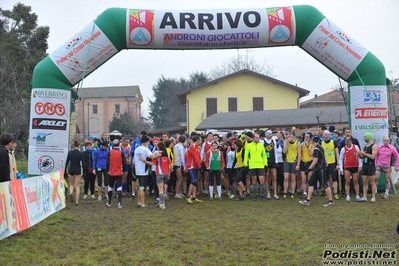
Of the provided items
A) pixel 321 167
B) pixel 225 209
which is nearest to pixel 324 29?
pixel 321 167

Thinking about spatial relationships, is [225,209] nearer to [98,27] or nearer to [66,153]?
[66,153]

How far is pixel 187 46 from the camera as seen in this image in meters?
13.9

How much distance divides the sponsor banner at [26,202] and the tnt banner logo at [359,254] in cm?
507

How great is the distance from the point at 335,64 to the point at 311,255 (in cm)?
852

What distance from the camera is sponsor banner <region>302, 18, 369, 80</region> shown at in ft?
44.1

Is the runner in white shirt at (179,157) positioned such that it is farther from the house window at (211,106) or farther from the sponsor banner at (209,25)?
the house window at (211,106)

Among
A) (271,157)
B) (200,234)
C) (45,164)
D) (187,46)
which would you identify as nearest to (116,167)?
(45,164)

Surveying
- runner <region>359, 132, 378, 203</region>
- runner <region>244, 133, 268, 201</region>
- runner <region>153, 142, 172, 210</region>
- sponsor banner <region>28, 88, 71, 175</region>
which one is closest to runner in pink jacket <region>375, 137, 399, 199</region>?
runner <region>359, 132, 378, 203</region>

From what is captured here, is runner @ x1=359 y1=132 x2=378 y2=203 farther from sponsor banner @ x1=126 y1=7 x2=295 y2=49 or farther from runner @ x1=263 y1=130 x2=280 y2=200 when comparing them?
sponsor banner @ x1=126 y1=7 x2=295 y2=49

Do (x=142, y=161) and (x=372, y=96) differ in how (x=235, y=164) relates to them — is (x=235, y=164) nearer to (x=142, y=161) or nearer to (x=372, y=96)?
(x=142, y=161)

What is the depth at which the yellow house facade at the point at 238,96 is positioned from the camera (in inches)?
1729

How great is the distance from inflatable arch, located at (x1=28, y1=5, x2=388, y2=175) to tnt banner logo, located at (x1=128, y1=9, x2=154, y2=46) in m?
0.03

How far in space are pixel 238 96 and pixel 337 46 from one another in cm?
3078

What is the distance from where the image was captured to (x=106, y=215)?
10609 mm
